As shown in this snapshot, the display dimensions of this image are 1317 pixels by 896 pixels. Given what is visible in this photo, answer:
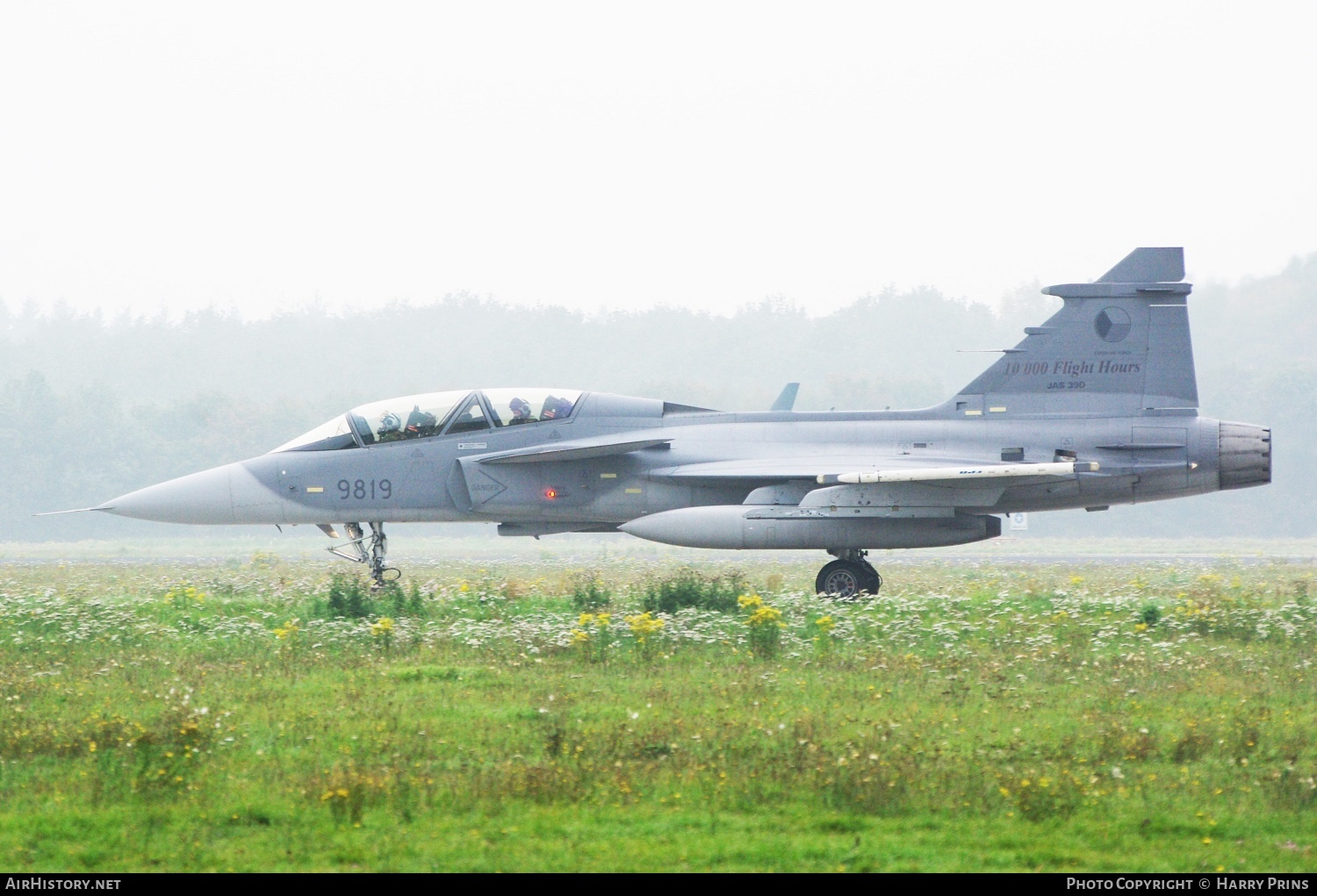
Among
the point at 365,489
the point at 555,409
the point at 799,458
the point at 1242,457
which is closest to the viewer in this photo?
the point at 1242,457

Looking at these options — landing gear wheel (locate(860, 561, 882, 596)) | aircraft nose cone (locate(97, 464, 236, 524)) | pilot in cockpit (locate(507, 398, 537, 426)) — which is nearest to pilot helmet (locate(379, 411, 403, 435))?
pilot in cockpit (locate(507, 398, 537, 426))

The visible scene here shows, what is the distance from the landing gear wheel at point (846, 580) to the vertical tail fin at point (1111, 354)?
245cm

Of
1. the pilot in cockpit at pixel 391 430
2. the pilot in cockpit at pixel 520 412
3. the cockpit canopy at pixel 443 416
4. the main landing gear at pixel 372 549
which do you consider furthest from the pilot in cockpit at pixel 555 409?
the main landing gear at pixel 372 549

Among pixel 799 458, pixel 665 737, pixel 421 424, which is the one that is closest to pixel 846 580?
pixel 799 458

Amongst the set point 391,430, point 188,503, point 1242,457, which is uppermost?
point 391,430

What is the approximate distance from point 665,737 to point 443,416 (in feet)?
31.3

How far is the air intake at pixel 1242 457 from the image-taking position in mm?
15664

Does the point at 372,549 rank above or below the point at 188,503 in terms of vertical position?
below

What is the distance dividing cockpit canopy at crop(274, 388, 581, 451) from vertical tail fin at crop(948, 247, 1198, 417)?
211 inches

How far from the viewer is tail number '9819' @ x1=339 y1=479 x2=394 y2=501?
1656 centimetres

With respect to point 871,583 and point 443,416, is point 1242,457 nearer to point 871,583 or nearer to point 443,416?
point 871,583

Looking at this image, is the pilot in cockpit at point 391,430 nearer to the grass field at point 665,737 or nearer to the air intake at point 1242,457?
the grass field at point 665,737

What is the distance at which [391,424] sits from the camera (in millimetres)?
16703
